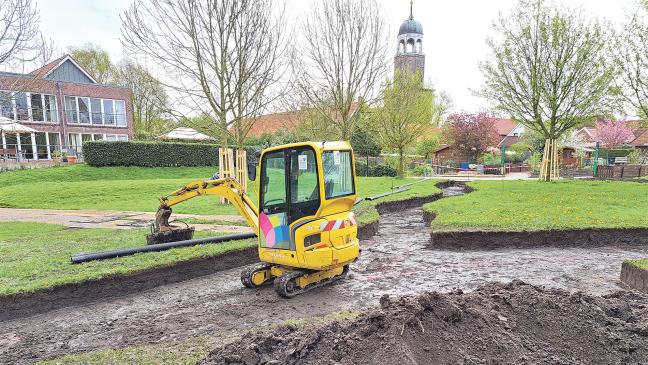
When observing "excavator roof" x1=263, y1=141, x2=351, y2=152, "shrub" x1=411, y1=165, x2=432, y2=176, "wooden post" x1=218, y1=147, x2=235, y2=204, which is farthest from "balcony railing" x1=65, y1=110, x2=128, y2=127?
"excavator roof" x1=263, y1=141, x2=351, y2=152

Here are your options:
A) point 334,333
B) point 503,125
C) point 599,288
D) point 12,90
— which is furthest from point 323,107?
point 503,125

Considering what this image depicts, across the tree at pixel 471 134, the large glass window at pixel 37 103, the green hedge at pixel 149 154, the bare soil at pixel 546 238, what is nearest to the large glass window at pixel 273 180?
the bare soil at pixel 546 238

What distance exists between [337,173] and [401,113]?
60.5 feet

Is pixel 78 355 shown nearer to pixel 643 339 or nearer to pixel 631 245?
pixel 643 339

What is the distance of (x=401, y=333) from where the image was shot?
319 cm

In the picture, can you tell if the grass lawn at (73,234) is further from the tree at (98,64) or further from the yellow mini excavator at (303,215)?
the tree at (98,64)

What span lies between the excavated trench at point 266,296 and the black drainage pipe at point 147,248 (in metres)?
0.99

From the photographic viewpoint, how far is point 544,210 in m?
11.0

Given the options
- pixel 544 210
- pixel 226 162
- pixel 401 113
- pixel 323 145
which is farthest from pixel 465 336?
pixel 401 113

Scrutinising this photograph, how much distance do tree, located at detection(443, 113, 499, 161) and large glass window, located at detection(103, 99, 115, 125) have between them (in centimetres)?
3230

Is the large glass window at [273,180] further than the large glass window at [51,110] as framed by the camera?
No

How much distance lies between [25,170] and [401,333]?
24984 millimetres

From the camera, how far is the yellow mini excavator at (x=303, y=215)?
5.39 meters

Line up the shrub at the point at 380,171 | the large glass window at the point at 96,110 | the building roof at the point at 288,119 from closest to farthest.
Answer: the building roof at the point at 288,119, the shrub at the point at 380,171, the large glass window at the point at 96,110
